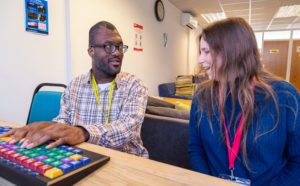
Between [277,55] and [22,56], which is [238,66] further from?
[277,55]

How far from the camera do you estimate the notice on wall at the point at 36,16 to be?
6.28 ft

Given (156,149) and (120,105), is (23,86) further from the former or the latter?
(156,149)

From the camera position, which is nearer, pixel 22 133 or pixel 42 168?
pixel 42 168

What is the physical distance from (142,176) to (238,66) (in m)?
0.66

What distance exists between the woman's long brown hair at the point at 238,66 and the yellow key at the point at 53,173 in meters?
0.71

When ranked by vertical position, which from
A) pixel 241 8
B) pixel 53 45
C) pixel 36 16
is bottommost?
pixel 53 45

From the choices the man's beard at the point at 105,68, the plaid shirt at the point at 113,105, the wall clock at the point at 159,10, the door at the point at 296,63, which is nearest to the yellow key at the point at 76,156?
the plaid shirt at the point at 113,105

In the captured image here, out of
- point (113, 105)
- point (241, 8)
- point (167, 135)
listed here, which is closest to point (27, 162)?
point (113, 105)

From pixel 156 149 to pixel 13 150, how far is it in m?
1.51

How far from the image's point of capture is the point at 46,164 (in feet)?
1.73

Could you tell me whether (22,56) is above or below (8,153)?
above

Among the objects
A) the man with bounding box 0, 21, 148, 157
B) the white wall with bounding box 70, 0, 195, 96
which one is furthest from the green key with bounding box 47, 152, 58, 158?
the white wall with bounding box 70, 0, 195, 96

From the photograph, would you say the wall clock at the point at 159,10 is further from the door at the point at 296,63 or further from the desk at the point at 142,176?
the door at the point at 296,63

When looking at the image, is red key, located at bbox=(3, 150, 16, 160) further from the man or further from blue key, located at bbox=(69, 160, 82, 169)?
the man
